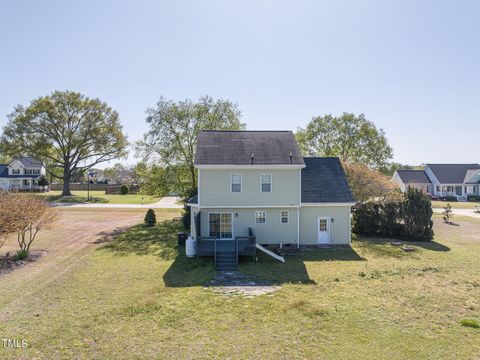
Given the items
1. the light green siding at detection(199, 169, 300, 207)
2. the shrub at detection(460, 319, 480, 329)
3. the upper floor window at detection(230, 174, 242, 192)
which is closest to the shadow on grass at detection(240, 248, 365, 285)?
the light green siding at detection(199, 169, 300, 207)

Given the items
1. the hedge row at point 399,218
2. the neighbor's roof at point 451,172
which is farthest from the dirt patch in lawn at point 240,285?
the neighbor's roof at point 451,172

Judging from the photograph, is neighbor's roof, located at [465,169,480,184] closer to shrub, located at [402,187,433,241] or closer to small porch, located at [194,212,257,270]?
shrub, located at [402,187,433,241]

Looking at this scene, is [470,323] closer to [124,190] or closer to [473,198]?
[473,198]

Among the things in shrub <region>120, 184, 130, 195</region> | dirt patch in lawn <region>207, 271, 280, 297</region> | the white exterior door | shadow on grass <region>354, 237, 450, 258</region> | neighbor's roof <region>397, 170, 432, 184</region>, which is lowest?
dirt patch in lawn <region>207, 271, 280, 297</region>

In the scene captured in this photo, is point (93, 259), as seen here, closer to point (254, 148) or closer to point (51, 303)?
point (51, 303)

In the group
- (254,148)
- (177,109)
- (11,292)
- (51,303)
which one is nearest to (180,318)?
(51,303)

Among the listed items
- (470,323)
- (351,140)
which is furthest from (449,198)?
(470,323)
